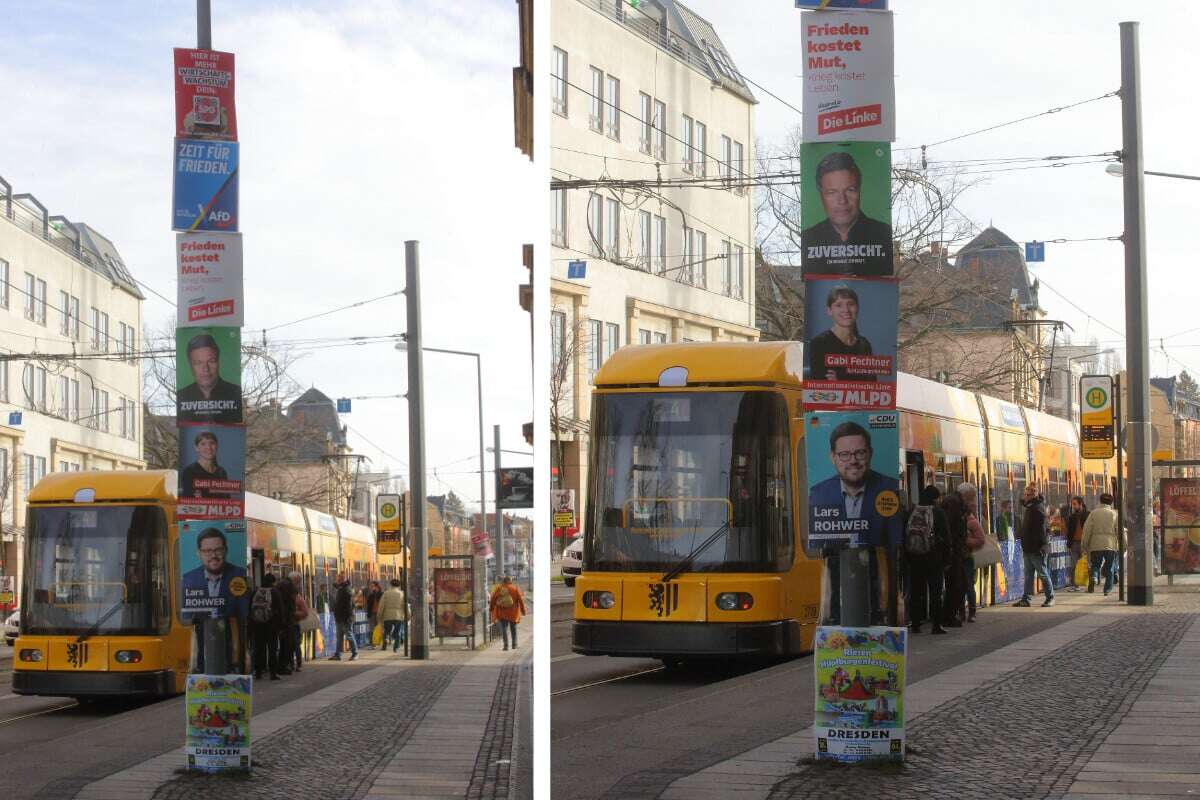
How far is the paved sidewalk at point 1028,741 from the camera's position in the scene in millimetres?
6449

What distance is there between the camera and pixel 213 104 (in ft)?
29.5

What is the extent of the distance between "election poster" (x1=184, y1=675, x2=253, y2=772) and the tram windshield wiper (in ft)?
12.3

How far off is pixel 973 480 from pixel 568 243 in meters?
5.10

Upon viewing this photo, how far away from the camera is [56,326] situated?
11102mm

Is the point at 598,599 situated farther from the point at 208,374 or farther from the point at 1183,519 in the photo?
the point at 1183,519

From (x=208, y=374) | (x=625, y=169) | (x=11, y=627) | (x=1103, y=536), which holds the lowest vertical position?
(x=11, y=627)

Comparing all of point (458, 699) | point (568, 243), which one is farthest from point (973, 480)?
point (458, 699)

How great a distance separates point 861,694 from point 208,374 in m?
3.76

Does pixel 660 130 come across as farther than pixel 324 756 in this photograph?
Yes

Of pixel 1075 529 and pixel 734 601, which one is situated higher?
pixel 1075 529

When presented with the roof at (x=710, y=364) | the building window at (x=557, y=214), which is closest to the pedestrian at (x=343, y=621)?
the building window at (x=557, y=214)

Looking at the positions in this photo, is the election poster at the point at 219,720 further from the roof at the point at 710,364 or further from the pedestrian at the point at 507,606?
the pedestrian at the point at 507,606

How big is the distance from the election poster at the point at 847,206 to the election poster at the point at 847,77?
0.22ft

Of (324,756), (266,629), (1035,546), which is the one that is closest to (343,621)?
(266,629)
